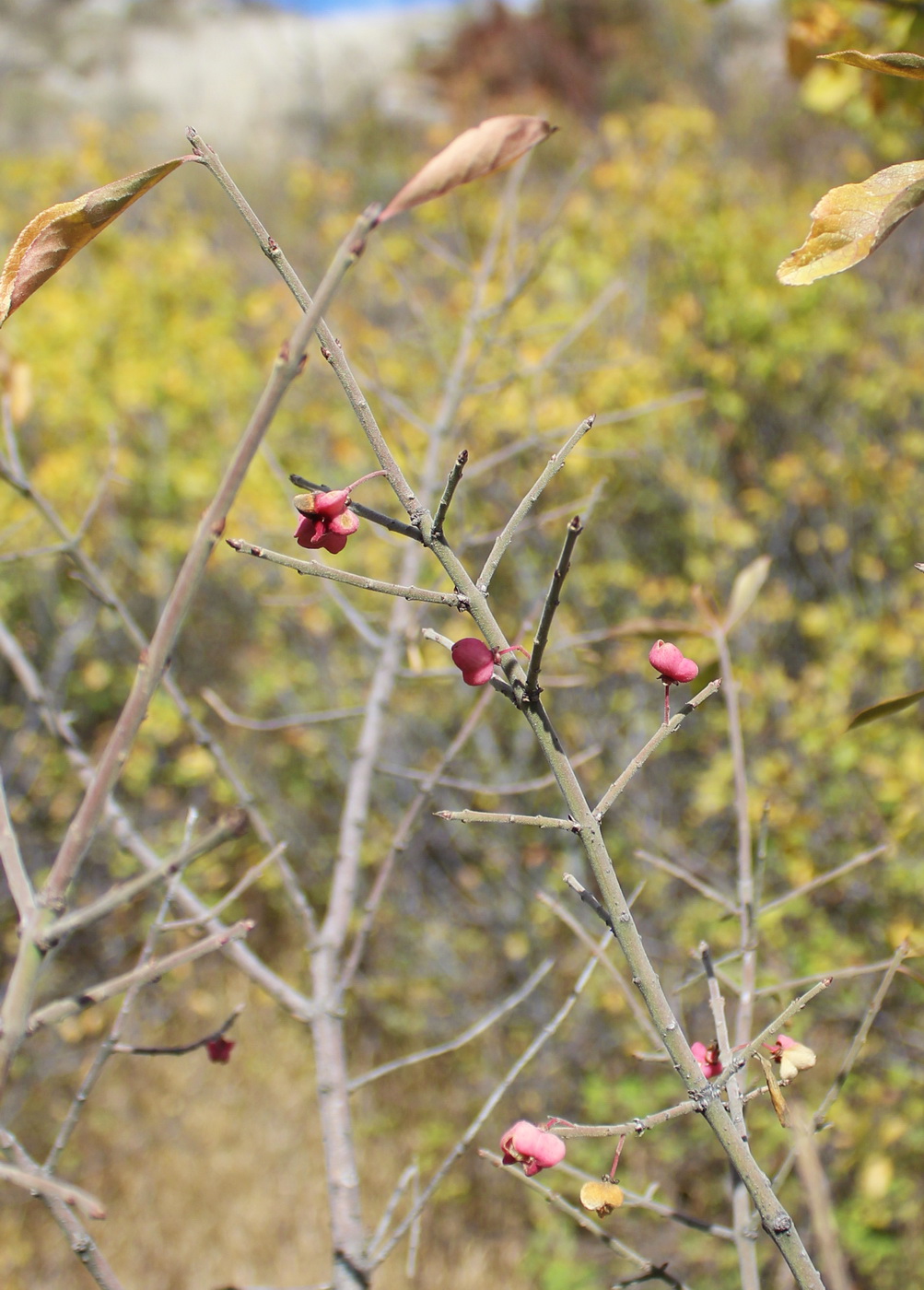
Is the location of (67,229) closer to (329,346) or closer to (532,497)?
(329,346)

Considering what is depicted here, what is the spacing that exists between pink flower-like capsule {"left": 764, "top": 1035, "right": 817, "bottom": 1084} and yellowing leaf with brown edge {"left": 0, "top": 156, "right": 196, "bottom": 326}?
0.68 meters

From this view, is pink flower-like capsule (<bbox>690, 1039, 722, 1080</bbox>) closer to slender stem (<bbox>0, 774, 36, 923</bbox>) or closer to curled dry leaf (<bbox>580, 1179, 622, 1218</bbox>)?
curled dry leaf (<bbox>580, 1179, 622, 1218</bbox>)

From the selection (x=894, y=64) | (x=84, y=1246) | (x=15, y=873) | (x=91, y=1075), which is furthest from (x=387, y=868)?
(x=894, y=64)

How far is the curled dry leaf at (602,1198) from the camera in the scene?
0.62 meters

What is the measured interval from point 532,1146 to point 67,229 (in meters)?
0.64

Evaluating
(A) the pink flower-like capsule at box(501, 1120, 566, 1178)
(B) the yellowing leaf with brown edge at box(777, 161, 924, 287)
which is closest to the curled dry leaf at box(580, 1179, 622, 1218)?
(A) the pink flower-like capsule at box(501, 1120, 566, 1178)

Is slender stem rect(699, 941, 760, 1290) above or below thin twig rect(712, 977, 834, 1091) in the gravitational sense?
below

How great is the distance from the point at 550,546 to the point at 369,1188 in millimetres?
2073

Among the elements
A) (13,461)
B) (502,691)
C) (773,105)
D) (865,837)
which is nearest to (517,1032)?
(865,837)

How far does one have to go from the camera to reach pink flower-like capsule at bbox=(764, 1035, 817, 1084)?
24.6 inches

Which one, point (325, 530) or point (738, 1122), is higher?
point (325, 530)

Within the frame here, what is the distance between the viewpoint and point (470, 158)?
18.3 inches

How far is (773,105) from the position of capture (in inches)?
415

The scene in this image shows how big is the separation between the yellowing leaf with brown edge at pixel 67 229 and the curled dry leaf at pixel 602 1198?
0.66m
